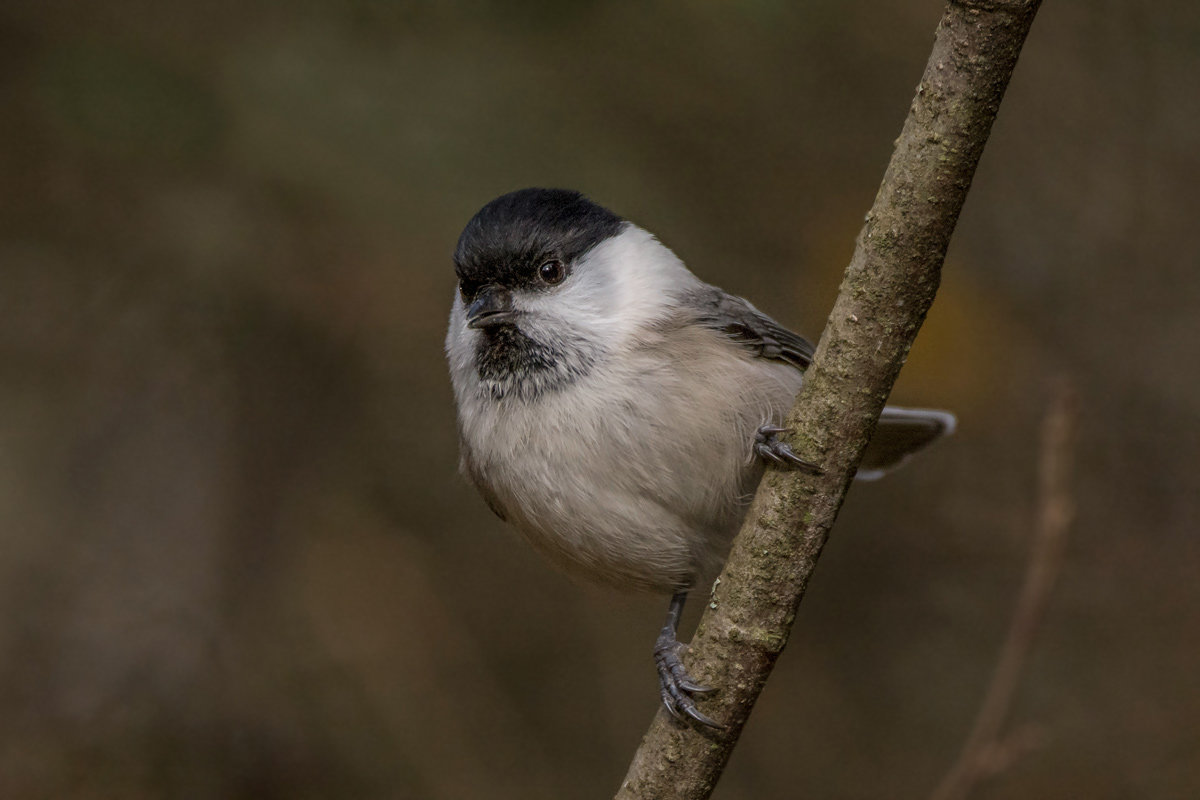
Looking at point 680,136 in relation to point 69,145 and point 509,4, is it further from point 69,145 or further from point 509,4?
point 69,145

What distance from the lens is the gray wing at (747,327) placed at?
274cm

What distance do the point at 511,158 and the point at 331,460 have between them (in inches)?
56.1

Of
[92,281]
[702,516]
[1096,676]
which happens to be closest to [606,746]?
[1096,676]

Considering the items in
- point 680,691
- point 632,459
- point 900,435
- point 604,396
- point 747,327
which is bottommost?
point 680,691

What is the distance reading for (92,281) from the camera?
4363mm

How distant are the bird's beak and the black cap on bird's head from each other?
1.4 inches

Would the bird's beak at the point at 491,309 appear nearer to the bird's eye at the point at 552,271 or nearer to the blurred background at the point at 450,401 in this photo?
the bird's eye at the point at 552,271

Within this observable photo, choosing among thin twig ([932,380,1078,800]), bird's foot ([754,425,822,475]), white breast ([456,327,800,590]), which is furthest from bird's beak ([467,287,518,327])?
thin twig ([932,380,1078,800])

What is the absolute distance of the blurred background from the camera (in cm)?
399

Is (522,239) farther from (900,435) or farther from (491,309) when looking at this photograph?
(900,435)

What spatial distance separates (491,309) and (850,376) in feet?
3.25

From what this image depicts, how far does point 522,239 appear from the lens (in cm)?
270

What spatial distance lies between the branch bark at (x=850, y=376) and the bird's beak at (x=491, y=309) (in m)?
0.83

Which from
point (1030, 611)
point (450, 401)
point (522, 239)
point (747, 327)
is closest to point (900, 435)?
point (747, 327)
